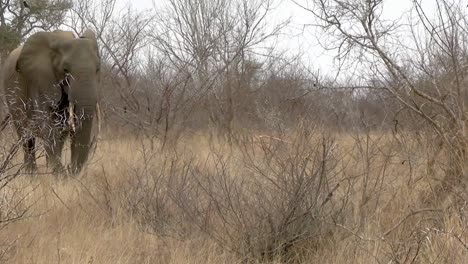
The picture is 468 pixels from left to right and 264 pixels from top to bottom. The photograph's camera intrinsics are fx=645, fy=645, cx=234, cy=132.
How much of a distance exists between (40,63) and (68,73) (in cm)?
59

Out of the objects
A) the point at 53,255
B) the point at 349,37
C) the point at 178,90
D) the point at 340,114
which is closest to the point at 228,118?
the point at 178,90

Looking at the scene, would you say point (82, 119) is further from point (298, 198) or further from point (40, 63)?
point (298, 198)

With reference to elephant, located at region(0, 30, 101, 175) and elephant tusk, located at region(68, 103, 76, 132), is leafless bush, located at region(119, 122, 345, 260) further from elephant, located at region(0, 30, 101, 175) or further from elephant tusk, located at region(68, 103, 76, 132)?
elephant, located at region(0, 30, 101, 175)

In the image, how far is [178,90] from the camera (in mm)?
12625

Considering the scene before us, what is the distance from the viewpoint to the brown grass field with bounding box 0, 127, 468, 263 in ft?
14.0

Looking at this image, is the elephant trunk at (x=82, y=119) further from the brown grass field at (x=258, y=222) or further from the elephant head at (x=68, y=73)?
the brown grass field at (x=258, y=222)

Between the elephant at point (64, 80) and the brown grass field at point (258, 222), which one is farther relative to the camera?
the elephant at point (64, 80)

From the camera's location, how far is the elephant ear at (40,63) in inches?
329

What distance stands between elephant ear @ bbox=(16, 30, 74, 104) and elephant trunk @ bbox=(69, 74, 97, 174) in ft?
1.29

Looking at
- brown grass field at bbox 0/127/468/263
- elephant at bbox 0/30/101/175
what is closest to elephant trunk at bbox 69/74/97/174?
elephant at bbox 0/30/101/175

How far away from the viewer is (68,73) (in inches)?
321

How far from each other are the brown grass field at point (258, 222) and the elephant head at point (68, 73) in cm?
260

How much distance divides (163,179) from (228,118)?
25.2ft

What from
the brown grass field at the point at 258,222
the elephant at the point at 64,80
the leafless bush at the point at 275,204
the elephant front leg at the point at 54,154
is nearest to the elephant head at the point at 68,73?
the elephant at the point at 64,80
